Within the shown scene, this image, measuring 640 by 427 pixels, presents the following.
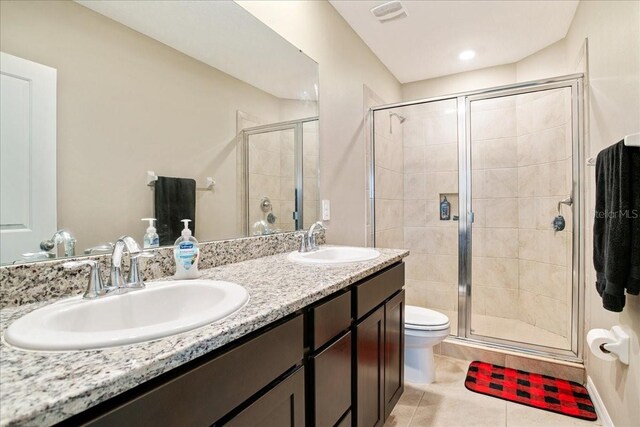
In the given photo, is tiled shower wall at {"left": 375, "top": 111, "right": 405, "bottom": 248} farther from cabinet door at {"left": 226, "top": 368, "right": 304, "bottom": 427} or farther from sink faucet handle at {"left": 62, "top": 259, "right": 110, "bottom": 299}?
sink faucet handle at {"left": 62, "top": 259, "right": 110, "bottom": 299}

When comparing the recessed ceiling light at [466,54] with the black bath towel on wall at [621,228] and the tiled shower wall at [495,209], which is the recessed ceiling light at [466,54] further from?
the black bath towel on wall at [621,228]

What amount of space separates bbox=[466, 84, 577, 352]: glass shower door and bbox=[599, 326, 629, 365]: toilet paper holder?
1.07 m

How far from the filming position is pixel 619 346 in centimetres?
132

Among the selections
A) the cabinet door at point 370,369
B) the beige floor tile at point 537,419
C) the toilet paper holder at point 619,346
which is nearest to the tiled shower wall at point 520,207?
the beige floor tile at point 537,419

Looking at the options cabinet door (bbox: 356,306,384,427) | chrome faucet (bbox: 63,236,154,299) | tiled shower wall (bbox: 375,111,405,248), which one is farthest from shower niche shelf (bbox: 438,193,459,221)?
chrome faucet (bbox: 63,236,154,299)

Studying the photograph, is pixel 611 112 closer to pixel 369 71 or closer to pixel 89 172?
pixel 369 71

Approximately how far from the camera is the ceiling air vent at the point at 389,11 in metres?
2.12

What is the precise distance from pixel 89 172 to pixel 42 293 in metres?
0.35

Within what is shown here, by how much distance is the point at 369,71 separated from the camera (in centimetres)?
270

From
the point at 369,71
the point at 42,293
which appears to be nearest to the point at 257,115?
the point at 42,293

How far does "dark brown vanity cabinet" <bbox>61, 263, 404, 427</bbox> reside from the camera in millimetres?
529

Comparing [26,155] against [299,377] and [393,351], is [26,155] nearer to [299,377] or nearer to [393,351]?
[299,377]

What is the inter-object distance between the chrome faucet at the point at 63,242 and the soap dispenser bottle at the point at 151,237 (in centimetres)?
21

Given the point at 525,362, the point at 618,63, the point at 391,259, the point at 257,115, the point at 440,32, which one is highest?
Answer: the point at 440,32
